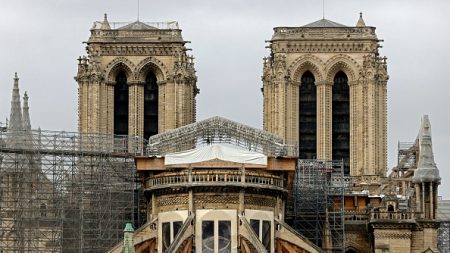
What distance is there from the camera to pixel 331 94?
119 m

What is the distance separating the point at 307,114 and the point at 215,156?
1622cm

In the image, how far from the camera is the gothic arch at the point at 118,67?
11869 cm

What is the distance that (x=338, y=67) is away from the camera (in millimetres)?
118188

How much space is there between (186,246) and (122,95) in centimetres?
1944

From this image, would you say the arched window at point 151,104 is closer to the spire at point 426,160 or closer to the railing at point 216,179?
the spire at point 426,160

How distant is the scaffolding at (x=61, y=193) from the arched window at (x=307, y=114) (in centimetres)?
1469

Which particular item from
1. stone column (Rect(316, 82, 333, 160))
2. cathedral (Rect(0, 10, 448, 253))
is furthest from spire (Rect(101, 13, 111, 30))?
stone column (Rect(316, 82, 333, 160))

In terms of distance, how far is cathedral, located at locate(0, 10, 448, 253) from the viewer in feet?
340

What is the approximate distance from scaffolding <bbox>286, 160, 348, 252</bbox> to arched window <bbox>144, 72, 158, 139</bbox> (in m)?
11.5

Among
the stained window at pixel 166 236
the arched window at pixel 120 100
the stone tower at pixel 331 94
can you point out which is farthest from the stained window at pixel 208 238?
the arched window at pixel 120 100

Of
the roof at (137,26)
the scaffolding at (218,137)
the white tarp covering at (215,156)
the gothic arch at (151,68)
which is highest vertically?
the roof at (137,26)

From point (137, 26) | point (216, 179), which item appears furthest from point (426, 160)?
point (137, 26)

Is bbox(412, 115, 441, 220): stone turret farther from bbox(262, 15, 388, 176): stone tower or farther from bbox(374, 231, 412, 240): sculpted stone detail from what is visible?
bbox(262, 15, 388, 176): stone tower

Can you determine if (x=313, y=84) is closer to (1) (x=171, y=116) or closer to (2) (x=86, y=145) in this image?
(1) (x=171, y=116)
